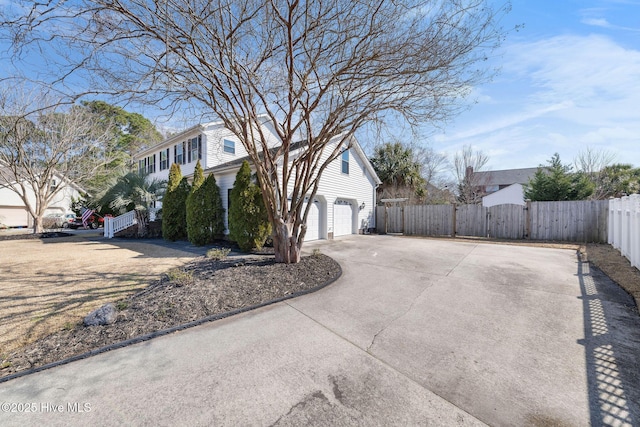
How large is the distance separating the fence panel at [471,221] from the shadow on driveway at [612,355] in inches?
351

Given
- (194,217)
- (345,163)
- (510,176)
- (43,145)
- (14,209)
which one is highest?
(510,176)

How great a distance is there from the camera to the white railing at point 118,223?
13859 millimetres

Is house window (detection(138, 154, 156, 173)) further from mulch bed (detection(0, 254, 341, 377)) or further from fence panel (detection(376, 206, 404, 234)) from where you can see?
fence panel (detection(376, 206, 404, 234))

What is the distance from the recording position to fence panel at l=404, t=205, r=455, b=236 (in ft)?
46.6

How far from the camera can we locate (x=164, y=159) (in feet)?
56.1

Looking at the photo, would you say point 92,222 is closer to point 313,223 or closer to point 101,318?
point 313,223

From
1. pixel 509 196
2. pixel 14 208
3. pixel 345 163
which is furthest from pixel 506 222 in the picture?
pixel 14 208

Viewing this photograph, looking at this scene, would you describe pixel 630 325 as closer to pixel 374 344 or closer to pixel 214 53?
pixel 374 344

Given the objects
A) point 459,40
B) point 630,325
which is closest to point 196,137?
point 459,40

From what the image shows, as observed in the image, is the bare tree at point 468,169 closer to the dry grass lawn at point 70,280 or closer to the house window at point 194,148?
the dry grass lawn at point 70,280

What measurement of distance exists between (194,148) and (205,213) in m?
5.57

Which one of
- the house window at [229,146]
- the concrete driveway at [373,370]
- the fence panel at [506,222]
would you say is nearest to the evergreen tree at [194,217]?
the house window at [229,146]

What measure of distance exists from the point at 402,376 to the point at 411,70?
17.7ft

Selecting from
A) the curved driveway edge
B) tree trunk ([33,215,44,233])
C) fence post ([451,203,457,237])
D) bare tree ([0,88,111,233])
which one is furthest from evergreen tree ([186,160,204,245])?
fence post ([451,203,457,237])
